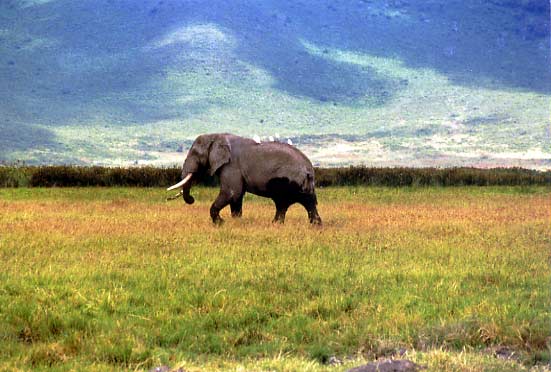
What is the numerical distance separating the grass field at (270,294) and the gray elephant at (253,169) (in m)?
0.54

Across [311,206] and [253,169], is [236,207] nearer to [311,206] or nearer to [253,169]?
[253,169]

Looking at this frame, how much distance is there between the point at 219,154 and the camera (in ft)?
61.6

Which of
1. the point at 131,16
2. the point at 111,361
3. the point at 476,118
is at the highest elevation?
the point at 131,16

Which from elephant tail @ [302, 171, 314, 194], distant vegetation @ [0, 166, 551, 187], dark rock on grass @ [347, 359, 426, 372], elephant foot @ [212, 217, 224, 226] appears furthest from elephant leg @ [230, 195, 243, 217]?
distant vegetation @ [0, 166, 551, 187]

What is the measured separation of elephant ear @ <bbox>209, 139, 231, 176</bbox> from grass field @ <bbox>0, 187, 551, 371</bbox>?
117 cm

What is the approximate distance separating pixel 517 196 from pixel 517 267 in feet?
58.0

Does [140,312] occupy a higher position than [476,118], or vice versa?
[476,118]

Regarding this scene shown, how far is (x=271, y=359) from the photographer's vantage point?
8.81 metres

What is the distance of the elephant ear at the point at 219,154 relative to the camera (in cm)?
1869

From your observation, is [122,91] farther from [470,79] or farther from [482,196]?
[482,196]

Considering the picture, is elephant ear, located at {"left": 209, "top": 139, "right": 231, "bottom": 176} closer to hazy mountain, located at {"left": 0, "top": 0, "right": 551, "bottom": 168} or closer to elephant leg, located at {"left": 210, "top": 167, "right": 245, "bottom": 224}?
elephant leg, located at {"left": 210, "top": 167, "right": 245, "bottom": 224}

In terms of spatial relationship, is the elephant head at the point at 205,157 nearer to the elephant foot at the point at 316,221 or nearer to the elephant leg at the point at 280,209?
the elephant leg at the point at 280,209

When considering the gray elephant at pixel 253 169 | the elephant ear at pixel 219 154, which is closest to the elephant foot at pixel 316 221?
the gray elephant at pixel 253 169

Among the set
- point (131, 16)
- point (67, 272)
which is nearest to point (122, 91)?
point (131, 16)
